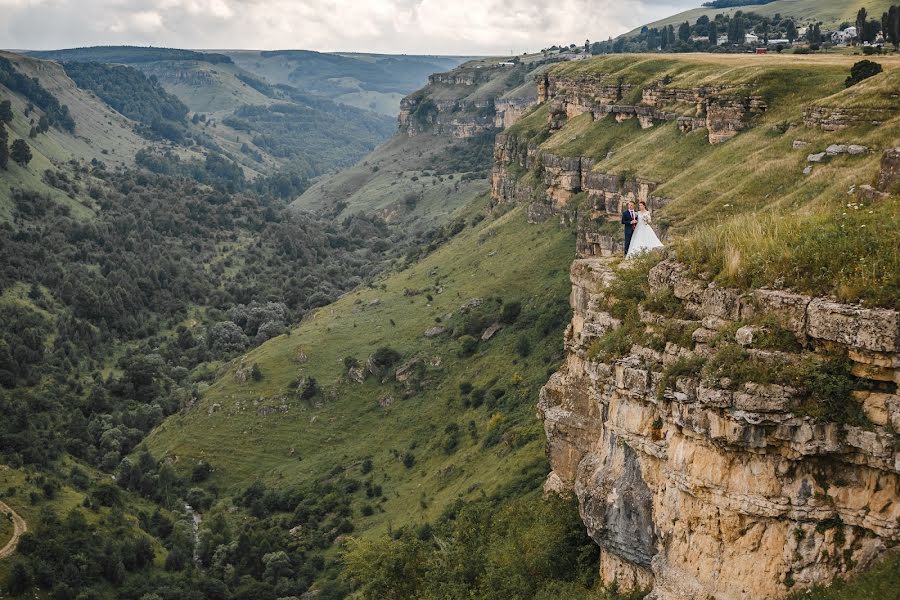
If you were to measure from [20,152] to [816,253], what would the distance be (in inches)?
5646

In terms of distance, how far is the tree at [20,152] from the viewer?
5625 inches

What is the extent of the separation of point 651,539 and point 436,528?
90.4ft

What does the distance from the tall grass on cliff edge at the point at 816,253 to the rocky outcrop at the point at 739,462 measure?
40 cm

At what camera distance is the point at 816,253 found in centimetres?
1822

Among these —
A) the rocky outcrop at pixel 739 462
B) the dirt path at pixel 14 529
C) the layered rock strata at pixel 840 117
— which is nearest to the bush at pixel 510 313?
the layered rock strata at pixel 840 117

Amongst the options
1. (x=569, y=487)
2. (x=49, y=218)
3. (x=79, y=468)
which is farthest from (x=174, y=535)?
(x=49, y=218)

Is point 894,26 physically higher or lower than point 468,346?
higher

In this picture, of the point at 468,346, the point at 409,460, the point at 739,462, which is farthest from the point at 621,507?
the point at 468,346

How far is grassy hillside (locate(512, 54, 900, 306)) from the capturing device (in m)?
18.2

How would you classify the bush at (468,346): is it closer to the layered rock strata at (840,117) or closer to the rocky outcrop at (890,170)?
the layered rock strata at (840,117)

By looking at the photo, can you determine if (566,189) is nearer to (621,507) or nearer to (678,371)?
(621,507)

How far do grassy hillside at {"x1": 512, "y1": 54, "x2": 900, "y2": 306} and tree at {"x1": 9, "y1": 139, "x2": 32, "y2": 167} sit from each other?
82.6 meters

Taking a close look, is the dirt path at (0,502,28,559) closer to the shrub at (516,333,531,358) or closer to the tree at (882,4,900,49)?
the shrub at (516,333,531,358)

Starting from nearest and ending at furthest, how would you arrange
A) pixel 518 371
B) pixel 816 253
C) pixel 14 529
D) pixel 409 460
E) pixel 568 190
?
pixel 816 253 < pixel 14 529 < pixel 518 371 < pixel 409 460 < pixel 568 190
